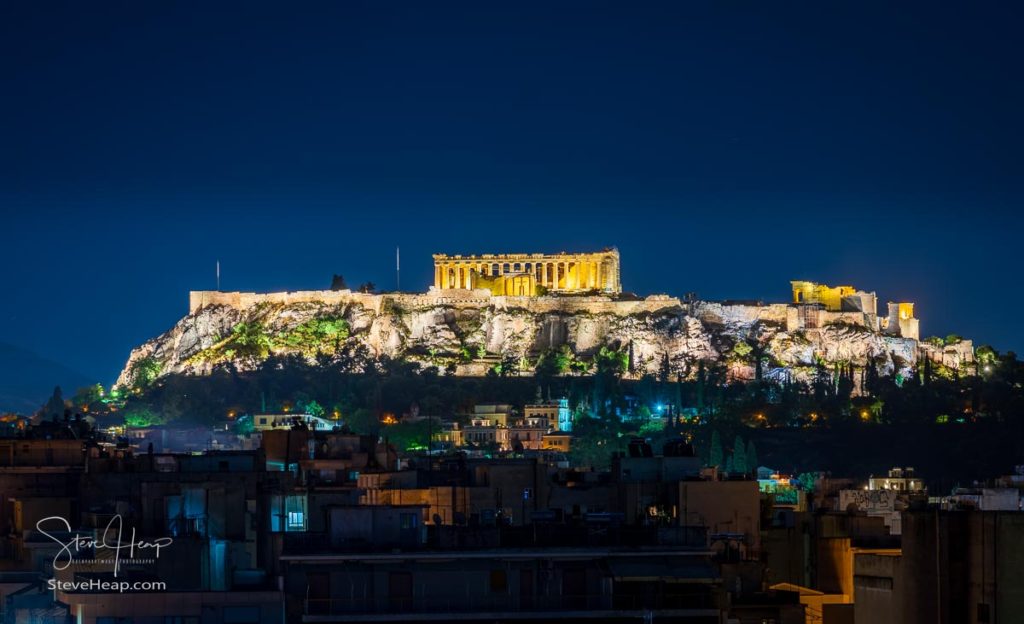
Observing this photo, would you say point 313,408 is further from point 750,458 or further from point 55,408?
point 750,458

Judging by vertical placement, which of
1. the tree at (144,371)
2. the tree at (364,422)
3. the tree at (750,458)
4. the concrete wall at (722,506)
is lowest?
the tree at (750,458)

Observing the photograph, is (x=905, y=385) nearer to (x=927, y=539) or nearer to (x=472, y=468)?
(x=472, y=468)

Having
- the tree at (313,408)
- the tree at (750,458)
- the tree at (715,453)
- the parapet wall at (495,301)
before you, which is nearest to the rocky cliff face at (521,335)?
the parapet wall at (495,301)

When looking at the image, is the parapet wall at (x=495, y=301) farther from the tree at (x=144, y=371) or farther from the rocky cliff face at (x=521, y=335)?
the tree at (x=144, y=371)

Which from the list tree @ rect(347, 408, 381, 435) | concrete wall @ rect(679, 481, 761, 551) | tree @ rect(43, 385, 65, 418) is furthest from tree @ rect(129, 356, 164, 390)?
concrete wall @ rect(679, 481, 761, 551)

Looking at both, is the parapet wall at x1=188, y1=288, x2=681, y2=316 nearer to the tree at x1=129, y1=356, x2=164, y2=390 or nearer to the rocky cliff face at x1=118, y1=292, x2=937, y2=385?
the rocky cliff face at x1=118, y1=292, x2=937, y2=385

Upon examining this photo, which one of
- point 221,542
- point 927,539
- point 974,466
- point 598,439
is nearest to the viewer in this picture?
point 927,539

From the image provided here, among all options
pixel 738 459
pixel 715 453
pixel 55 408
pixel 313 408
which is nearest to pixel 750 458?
pixel 715 453

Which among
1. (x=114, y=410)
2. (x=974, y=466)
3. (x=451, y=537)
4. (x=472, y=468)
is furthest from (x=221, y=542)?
(x=114, y=410)
